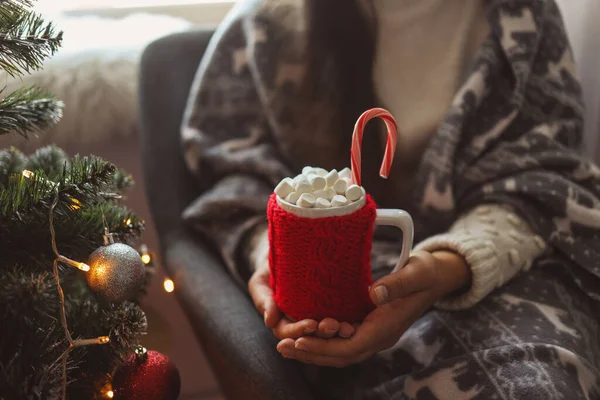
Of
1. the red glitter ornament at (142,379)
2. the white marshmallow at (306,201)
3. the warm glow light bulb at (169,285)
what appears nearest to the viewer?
the white marshmallow at (306,201)

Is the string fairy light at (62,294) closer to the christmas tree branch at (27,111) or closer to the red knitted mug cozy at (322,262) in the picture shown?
the christmas tree branch at (27,111)

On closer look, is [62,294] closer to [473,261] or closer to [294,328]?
[294,328]

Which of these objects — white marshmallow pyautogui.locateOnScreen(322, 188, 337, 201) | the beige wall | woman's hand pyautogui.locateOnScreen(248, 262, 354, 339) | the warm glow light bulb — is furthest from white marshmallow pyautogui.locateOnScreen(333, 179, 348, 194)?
the beige wall

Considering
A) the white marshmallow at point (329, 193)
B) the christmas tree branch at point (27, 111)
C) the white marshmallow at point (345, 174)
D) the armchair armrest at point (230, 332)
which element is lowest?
the armchair armrest at point (230, 332)

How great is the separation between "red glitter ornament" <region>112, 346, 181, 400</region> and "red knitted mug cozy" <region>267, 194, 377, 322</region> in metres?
0.16

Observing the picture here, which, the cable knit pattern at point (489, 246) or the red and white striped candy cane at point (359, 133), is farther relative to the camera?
the cable knit pattern at point (489, 246)

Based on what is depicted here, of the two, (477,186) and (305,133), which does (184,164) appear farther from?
(477,186)

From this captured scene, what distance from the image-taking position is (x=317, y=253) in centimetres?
52

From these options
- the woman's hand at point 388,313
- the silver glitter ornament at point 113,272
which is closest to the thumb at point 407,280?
the woman's hand at point 388,313

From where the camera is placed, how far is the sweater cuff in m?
0.66

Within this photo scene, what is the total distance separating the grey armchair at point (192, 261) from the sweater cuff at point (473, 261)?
202 mm

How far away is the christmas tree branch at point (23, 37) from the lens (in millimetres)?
520

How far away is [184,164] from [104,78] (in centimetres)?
29

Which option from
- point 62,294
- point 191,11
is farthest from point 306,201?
point 191,11
